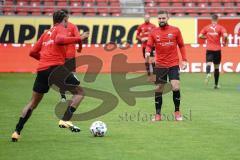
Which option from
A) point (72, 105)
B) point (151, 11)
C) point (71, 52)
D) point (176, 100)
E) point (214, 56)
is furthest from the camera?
point (151, 11)

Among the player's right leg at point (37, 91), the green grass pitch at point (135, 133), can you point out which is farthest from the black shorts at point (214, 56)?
the player's right leg at point (37, 91)

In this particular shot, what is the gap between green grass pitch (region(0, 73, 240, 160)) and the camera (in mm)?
11188

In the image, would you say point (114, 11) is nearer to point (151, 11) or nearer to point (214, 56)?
point (151, 11)

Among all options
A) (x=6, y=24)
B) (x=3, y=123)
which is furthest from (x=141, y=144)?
(x=6, y=24)

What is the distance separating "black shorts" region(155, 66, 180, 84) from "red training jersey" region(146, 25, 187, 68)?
0.30 feet

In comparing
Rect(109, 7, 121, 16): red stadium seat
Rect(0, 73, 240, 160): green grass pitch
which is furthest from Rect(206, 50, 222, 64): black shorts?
Rect(109, 7, 121, 16): red stadium seat

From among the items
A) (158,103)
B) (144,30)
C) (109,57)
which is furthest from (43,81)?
(109,57)

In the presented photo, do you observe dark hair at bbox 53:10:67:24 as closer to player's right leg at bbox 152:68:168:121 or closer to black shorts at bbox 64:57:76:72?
player's right leg at bbox 152:68:168:121

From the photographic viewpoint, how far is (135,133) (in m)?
13.7

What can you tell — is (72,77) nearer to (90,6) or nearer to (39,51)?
(39,51)

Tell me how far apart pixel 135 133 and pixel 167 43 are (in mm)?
3119

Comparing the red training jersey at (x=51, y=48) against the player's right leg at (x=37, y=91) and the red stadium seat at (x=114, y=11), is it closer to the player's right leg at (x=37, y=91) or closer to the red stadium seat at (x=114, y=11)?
the player's right leg at (x=37, y=91)

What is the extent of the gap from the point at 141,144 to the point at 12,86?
13.3 metres

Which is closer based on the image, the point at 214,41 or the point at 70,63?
the point at 70,63
